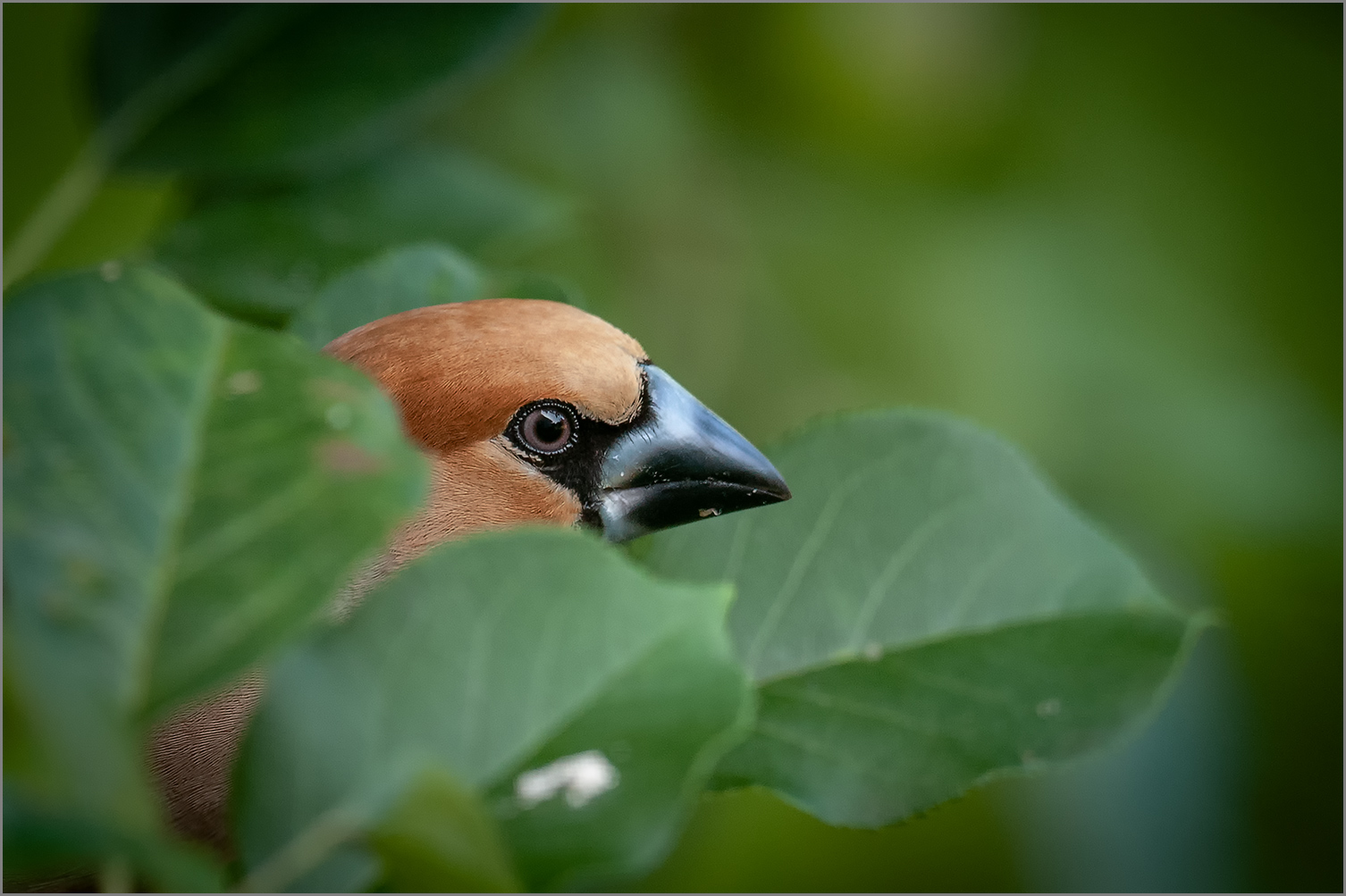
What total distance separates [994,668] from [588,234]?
1659 millimetres

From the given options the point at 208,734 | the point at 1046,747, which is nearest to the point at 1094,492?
the point at 1046,747

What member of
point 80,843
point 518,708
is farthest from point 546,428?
point 80,843

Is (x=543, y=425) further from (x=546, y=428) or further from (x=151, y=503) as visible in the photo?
(x=151, y=503)

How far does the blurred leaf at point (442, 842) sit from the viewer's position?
47cm

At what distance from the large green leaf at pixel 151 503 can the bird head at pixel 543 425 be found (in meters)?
0.64

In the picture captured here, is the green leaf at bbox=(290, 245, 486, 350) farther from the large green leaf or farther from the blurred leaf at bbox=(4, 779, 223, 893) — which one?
the blurred leaf at bbox=(4, 779, 223, 893)

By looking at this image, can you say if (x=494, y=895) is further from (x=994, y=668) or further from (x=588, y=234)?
(x=588, y=234)

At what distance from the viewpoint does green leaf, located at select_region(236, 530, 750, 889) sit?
544mm

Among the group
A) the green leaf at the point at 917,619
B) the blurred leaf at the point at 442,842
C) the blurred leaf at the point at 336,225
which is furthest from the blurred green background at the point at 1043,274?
the blurred leaf at the point at 442,842

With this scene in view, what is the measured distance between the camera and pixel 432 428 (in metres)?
1.33

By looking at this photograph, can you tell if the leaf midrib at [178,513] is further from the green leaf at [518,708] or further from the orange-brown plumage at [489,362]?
the orange-brown plumage at [489,362]

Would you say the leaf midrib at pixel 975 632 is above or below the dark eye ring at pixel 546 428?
below

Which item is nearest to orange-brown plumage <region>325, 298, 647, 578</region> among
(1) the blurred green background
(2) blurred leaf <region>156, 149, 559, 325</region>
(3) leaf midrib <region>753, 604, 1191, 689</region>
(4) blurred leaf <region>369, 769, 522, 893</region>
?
(2) blurred leaf <region>156, 149, 559, 325</region>

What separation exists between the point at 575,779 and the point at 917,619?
36cm
